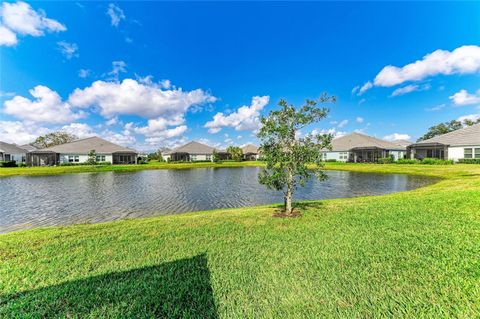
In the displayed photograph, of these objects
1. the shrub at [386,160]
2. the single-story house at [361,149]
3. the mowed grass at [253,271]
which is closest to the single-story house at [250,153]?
the single-story house at [361,149]

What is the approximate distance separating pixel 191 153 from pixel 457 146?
6150 centimetres

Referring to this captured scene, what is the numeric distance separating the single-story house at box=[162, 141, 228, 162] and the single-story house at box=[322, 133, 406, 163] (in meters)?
37.5

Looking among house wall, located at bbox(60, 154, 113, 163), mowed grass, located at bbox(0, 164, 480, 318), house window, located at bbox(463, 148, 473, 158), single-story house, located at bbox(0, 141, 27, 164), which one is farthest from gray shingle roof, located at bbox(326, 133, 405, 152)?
single-story house, located at bbox(0, 141, 27, 164)

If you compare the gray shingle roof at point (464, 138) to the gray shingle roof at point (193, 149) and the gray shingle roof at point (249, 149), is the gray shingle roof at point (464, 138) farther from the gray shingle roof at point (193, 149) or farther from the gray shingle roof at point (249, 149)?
the gray shingle roof at point (249, 149)

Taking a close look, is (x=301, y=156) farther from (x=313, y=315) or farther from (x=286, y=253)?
(x=313, y=315)

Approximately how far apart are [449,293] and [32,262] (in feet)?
26.5

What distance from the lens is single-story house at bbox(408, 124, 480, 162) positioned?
3189 centimetres

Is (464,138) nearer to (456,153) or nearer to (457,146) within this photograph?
(457,146)

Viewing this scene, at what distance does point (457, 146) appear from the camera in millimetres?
33719

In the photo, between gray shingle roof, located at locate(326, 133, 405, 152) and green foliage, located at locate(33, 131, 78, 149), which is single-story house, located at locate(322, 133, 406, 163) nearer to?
gray shingle roof, located at locate(326, 133, 405, 152)

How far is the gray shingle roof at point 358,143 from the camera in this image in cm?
4969

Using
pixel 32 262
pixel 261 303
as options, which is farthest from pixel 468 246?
pixel 32 262

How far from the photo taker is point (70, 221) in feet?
34.0

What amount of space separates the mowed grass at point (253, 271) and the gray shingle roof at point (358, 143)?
47083 millimetres
